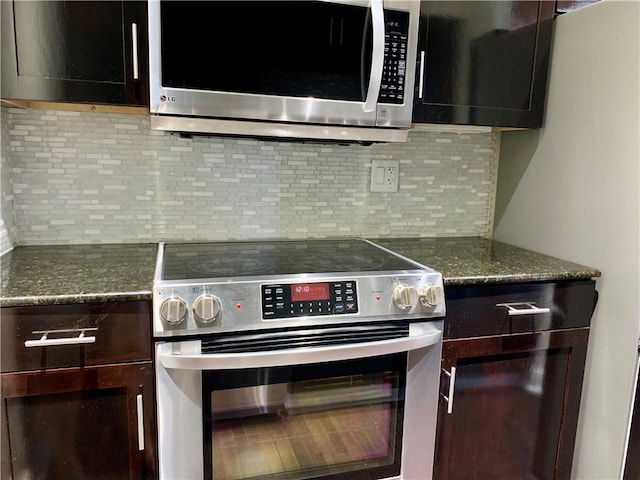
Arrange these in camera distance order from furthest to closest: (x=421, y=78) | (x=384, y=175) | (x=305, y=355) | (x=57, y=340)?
1. (x=384, y=175)
2. (x=421, y=78)
3. (x=305, y=355)
4. (x=57, y=340)

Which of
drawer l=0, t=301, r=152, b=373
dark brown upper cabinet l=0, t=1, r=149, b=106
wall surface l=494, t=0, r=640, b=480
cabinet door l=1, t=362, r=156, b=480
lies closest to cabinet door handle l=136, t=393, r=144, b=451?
cabinet door l=1, t=362, r=156, b=480

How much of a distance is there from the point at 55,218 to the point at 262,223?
68 centimetres

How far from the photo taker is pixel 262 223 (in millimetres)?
1643

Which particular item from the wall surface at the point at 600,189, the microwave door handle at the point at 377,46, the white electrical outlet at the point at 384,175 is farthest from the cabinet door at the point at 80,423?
the wall surface at the point at 600,189

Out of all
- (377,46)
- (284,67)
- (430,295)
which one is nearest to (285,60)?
(284,67)

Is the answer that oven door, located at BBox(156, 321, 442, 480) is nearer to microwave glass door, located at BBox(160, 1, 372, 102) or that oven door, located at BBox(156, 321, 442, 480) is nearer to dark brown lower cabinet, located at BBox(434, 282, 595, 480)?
dark brown lower cabinet, located at BBox(434, 282, 595, 480)

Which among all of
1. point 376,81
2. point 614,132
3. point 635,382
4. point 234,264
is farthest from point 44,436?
point 614,132

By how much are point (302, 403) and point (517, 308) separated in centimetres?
67

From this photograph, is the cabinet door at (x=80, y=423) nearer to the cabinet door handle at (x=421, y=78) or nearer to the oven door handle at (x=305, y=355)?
the oven door handle at (x=305, y=355)

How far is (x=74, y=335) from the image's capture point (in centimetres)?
100

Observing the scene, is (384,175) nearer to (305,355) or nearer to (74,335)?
(305,355)

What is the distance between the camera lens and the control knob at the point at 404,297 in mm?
1159

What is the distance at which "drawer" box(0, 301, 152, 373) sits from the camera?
38.1 inches

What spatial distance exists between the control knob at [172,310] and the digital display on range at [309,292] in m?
0.26
